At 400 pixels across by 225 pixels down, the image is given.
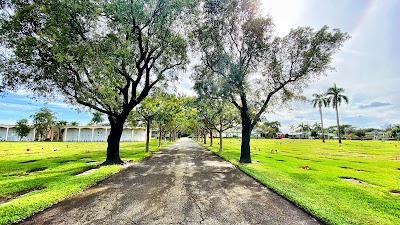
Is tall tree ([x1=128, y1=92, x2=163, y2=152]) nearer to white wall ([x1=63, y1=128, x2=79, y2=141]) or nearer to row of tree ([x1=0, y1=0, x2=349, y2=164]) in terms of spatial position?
row of tree ([x1=0, y1=0, x2=349, y2=164])

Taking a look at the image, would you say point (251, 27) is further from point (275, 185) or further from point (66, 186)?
point (66, 186)

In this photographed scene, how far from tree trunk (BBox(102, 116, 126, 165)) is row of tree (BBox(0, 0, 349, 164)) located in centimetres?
6

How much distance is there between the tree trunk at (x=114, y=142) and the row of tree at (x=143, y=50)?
0.21 ft

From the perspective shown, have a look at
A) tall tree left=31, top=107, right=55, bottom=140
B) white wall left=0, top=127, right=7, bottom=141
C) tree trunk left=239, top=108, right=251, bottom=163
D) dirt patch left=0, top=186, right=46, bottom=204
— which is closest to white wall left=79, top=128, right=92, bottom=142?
tall tree left=31, top=107, right=55, bottom=140

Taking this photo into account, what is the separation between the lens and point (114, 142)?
14836 mm

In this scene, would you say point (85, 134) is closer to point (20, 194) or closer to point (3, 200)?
point (20, 194)

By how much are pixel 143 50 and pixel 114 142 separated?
6322 mm

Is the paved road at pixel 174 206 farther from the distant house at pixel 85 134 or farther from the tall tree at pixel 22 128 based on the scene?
the tall tree at pixel 22 128

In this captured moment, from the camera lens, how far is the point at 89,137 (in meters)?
67.1

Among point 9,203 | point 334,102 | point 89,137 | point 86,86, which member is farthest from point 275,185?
point 89,137

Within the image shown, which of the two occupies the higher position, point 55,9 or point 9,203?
point 55,9

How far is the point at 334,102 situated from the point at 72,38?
64443 mm

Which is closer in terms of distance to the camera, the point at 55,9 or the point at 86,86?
the point at 55,9

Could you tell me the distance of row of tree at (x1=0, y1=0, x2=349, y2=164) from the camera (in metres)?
10.1
